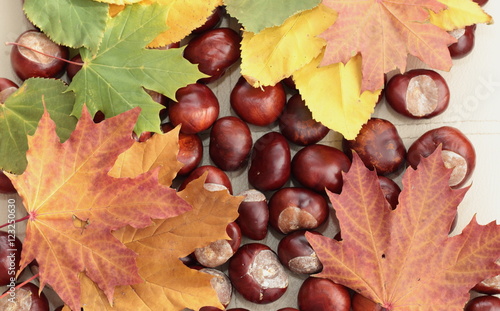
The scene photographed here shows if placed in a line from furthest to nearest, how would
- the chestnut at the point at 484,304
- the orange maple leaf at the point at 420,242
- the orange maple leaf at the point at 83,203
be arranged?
the chestnut at the point at 484,304 → the orange maple leaf at the point at 420,242 → the orange maple leaf at the point at 83,203

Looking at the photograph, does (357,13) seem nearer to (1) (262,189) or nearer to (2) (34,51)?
(1) (262,189)

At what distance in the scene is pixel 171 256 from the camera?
3.36ft

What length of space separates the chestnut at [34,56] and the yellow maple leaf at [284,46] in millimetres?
482

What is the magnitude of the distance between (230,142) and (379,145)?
373 mm

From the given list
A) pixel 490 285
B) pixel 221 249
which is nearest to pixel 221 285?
pixel 221 249

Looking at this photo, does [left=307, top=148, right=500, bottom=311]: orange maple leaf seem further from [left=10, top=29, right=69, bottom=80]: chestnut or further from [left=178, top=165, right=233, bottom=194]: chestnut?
[left=10, top=29, right=69, bottom=80]: chestnut

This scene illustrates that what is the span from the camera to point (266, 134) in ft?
4.06

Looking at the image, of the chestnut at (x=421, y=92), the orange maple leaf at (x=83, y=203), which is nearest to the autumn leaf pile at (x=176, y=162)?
the orange maple leaf at (x=83, y=203)

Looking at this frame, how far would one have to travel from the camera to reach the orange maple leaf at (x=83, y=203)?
0.92m

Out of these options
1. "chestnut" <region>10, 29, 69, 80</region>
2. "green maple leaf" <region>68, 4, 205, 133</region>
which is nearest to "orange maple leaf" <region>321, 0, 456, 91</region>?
"green maple leaf" <region>68, 4, 205, 133</region>

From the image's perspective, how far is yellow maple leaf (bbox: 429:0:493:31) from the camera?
1127 millimetres

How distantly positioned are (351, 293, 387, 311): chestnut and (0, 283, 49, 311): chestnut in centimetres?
75

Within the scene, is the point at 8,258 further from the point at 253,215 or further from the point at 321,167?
the point at 321,167

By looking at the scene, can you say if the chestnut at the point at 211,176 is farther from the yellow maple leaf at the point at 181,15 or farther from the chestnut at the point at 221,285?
the yellow maple leaf at the point at 181,15
